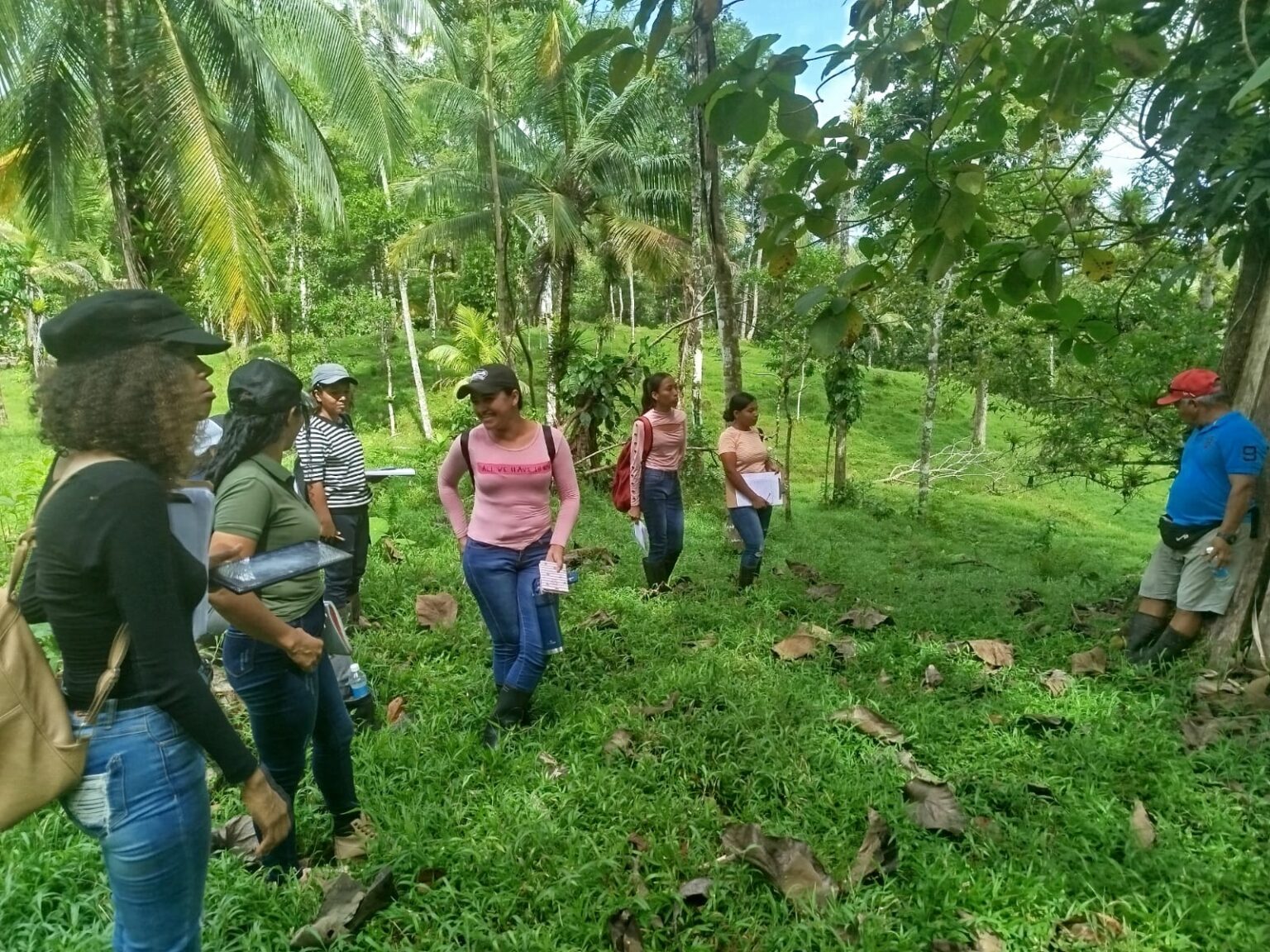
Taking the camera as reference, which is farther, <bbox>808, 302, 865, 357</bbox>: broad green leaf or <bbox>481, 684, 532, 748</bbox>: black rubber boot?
<bbox>481, 684, 532, 748</bbox>: black rubber boot

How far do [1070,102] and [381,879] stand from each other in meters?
2.91

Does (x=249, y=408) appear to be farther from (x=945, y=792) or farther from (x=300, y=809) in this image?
(x=945, y=792)

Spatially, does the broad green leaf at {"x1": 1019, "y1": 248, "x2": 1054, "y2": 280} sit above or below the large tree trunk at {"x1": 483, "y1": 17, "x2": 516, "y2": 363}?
below

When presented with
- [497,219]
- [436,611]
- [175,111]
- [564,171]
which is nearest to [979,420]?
[564,171]

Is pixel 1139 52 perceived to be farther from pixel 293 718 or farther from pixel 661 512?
pixel 661 512

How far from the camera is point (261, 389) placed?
97.9 inches

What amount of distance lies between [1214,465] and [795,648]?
2170mm

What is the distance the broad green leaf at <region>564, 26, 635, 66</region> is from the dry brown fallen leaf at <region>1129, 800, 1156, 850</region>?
9.18 ft

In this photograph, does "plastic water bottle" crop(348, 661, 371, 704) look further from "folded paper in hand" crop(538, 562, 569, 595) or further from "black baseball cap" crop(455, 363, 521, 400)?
"black baseball cap" crop(455, 363, 521, 400)

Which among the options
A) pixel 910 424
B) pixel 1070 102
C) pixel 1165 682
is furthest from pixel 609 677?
pixel 910 424

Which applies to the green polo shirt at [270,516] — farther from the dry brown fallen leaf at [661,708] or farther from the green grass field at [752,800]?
the dry brown fallen leaf at [661,708]

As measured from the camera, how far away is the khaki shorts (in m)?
3.88

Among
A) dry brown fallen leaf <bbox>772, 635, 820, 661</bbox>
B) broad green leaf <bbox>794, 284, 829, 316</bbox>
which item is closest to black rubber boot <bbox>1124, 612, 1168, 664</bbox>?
dry brown fallen leaf <bbox>772, 635, 820, 661</bbox>

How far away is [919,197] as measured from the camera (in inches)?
81.9
